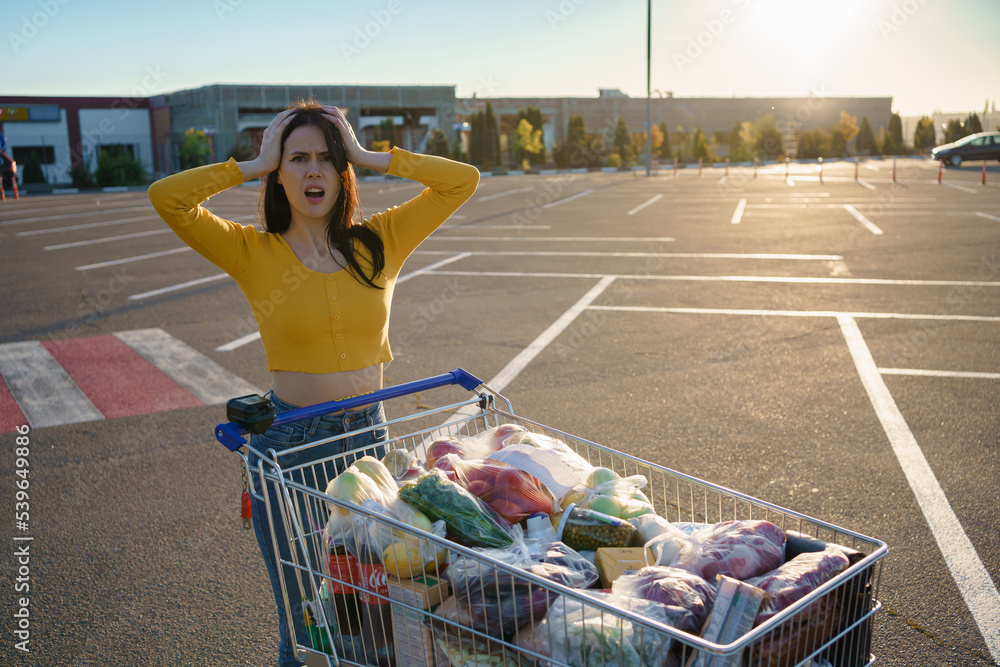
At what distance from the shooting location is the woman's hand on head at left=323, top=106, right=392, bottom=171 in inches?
108

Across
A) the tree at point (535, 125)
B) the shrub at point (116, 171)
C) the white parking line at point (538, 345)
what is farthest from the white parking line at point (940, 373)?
the tree at point (535, 125)

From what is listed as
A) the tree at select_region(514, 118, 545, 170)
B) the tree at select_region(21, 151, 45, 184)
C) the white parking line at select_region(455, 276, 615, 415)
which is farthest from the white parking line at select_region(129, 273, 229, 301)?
the tree at select_region(514, 118, 545, 170)

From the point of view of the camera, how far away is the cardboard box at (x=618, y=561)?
2033 millimetres

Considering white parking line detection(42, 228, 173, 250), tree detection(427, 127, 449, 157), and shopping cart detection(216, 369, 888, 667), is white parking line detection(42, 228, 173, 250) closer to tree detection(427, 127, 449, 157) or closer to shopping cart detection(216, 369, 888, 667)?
shopping cart detection(216, 369, 888, 667)

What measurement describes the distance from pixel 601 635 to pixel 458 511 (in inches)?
20.7

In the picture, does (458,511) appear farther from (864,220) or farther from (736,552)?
(864,220)

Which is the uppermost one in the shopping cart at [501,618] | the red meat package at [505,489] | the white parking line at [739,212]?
the white parking line at [739,212]

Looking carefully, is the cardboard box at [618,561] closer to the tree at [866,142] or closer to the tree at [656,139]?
the tree at [656,139]

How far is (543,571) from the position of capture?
76.9 inches

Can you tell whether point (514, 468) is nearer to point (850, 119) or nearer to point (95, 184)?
point (95, 184)

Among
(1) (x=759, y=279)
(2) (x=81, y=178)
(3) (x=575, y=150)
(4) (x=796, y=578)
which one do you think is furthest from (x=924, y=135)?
(4) (x=796, y=578)

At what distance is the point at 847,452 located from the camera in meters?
4.97

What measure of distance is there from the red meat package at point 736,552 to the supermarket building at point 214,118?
1802 inches

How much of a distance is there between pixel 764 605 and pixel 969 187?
2855 centimetres
